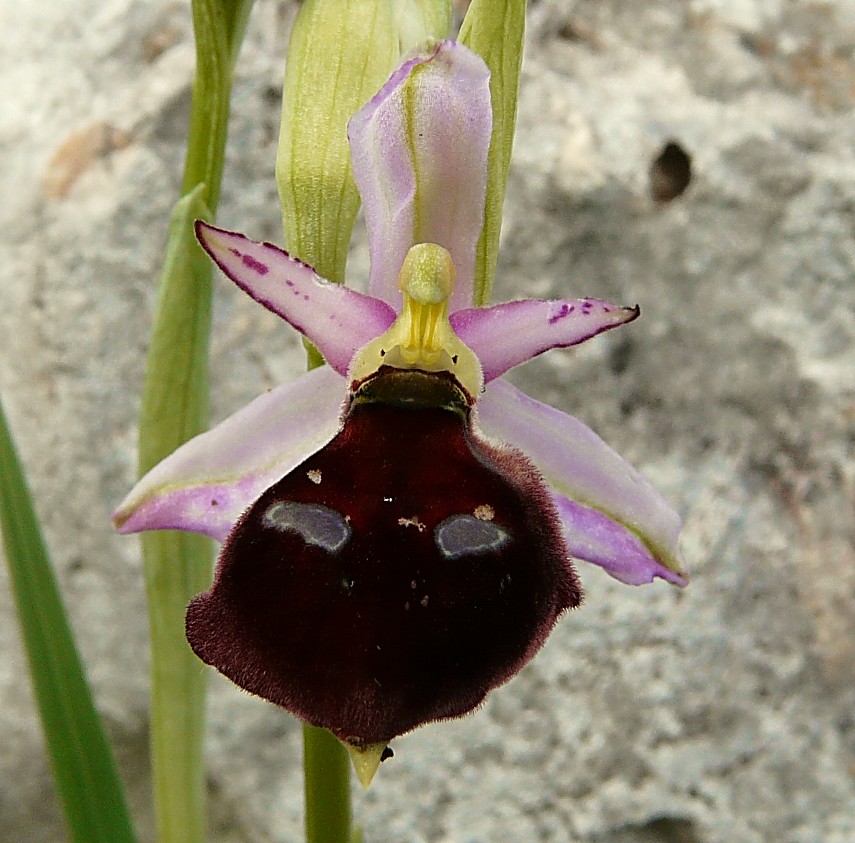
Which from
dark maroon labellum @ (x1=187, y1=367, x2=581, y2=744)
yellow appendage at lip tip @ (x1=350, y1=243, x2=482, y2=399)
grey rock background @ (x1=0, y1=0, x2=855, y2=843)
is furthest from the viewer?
grey rock background @ (x1=0, y1=0, x2=855, y2=843)

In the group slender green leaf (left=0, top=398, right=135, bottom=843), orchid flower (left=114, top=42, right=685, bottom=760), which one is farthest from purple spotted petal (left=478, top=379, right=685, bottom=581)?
slender green leaf (left=0, top=398, right=135, bottom=843)

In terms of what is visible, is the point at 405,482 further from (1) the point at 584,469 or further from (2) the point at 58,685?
(2) the point at 58,685

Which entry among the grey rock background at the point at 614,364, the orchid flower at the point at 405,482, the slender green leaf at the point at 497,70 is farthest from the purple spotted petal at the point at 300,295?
the grey rock background at the point at 614,364

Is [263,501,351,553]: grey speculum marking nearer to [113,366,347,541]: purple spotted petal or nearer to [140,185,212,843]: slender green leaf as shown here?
[113,366,347,541]: purple spotted petal

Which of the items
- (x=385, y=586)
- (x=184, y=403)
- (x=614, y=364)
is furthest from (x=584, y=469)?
(x=614, y=364)

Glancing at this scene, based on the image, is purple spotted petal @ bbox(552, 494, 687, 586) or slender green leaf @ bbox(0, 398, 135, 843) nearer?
purple spotted petal @ bbox(552, 494, 687, 586)

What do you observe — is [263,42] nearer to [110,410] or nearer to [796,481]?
[110,410]

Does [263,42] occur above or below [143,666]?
above

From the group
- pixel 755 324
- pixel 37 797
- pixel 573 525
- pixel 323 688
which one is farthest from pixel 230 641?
pixel 37 797
